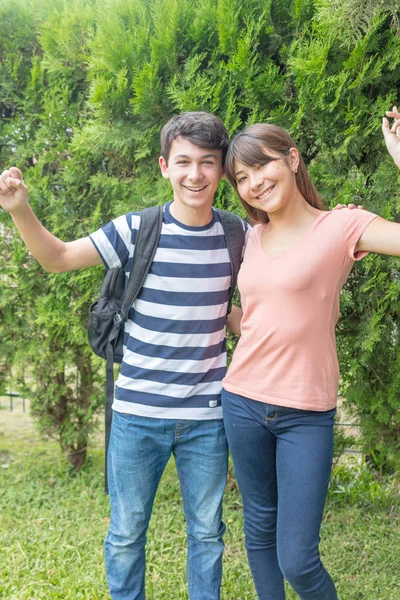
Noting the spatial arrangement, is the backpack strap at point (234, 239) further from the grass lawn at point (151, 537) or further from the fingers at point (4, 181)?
the grass lawn at point (151, 537)

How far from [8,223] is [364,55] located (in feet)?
8.33

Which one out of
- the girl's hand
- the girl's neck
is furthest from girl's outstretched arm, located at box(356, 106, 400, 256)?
the girl's neck

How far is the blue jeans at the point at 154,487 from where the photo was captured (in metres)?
2.41

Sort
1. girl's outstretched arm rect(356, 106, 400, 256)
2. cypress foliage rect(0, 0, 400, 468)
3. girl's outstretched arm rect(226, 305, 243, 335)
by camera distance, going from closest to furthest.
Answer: girl's outstretched arm rect(356, 106, 400, 256) < girl's outstretched arm rect(226, 305, 243, 335) < cypress foliage rect(0, 0, 400, 468)

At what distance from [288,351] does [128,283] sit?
709 mm

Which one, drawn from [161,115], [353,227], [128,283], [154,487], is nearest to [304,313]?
[353,227]

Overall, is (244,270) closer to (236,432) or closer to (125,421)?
(236,432)

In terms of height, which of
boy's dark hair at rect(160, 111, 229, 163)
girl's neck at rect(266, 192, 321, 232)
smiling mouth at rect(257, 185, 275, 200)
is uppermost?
boy's dark hair at rect(160, 111, 229, 163)

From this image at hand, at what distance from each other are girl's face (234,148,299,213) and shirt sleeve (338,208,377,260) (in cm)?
25

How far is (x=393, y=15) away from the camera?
9.04 feet

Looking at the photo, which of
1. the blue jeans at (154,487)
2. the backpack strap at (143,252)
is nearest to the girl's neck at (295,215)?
the backpack strap at (143,252)

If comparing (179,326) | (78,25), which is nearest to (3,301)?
(78,25)

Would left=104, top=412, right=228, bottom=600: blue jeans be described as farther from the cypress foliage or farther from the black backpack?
the cypress foliage

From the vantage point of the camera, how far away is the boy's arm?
2.12 meters
